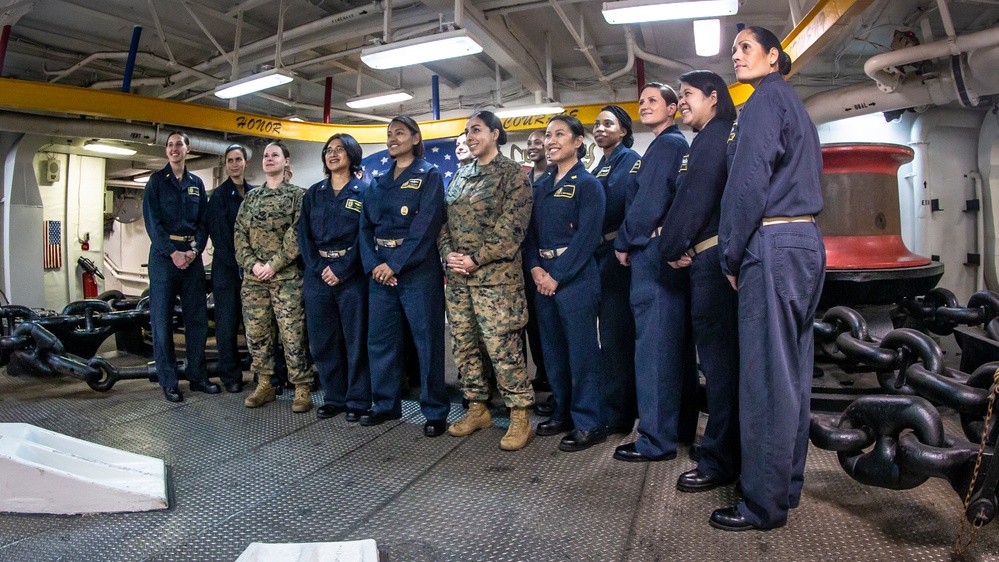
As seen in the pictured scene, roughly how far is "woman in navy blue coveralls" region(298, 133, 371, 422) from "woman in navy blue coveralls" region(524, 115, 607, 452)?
1.12 m

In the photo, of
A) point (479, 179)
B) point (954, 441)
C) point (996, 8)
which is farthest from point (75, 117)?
point (996, 8)

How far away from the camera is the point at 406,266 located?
3.16 metres

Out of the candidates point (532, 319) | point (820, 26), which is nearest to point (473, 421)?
point (532, 319)

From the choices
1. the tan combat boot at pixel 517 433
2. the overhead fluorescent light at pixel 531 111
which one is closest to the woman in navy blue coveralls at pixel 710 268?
the tan combat boot at pixel 517 433

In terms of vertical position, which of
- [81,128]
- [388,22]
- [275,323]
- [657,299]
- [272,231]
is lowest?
[275,323]

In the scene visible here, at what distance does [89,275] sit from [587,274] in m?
10.3

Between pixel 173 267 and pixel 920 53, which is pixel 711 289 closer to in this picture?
pixel 173 267

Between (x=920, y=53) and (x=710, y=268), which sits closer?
(x=710, y=268)

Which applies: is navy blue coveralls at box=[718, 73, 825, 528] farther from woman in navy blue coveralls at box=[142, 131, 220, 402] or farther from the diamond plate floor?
woman in navy blue coveralls at box=[142, 131, 220, 402]

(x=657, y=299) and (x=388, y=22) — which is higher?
(x=388, y=22)

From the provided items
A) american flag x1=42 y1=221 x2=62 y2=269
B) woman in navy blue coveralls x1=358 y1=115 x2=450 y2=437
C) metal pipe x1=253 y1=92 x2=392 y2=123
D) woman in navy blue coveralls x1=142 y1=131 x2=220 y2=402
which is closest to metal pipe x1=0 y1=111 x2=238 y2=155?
american flag x1=42 y1=221 x2=62 y2=269

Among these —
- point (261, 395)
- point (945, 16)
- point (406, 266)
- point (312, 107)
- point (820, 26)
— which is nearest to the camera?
point (406, 266)

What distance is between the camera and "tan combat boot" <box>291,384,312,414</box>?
A: 3.65 meters

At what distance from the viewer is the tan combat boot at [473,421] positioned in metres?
3.15
